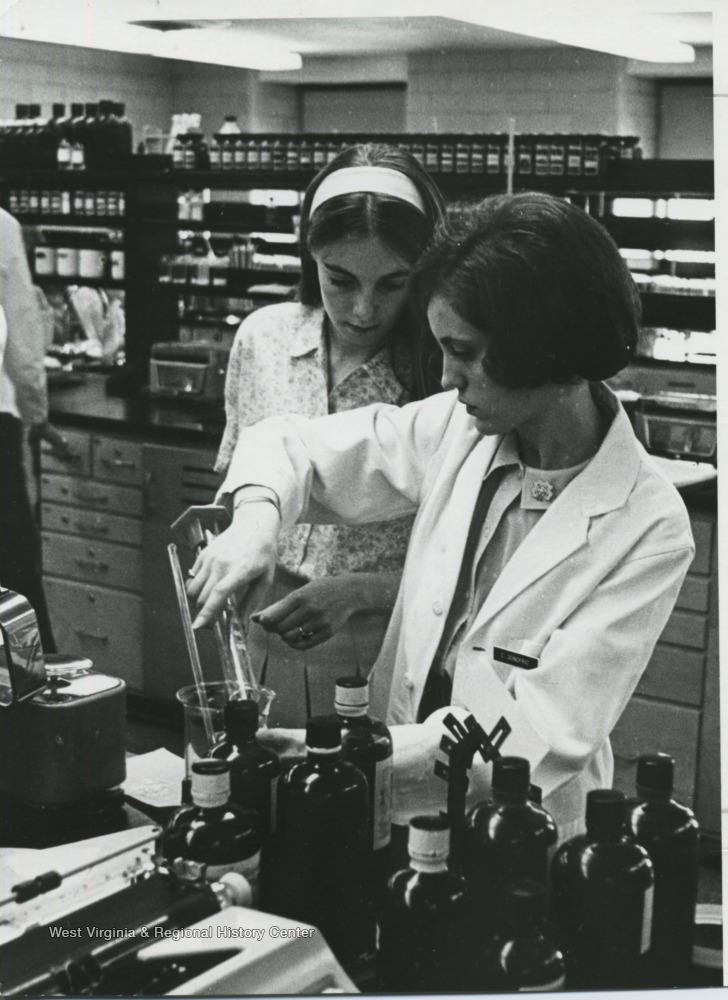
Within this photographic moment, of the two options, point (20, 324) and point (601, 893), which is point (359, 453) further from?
point (20, 324)

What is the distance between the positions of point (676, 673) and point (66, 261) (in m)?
2.73

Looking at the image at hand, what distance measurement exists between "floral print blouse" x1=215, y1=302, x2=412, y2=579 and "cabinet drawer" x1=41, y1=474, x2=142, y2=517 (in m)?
1.64

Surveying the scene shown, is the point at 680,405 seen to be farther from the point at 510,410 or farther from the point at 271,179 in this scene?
the point at 510,410

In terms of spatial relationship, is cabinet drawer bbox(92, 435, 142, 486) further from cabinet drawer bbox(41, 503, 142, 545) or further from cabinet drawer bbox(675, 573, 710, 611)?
cabinet drawer bbox(675, 573, 710, 611)

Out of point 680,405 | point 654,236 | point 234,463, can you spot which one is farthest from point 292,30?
point 654,236

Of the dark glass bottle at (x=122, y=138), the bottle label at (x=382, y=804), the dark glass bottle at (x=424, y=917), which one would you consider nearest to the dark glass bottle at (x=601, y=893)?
the dark glass bottle at (x=424, y=917)

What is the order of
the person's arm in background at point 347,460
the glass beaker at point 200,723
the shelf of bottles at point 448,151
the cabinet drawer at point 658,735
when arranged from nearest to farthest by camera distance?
the glass beaker at point 200,723, the person's arm in background at point 347,460, the cabinet drawer at point 658,735, the shelf of bottles at point 448,151

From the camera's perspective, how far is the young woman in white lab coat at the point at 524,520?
1761 mm

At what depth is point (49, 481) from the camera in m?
4.05

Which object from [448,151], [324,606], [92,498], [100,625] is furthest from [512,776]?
[448,151]

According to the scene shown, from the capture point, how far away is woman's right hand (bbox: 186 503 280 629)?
5.87 ft

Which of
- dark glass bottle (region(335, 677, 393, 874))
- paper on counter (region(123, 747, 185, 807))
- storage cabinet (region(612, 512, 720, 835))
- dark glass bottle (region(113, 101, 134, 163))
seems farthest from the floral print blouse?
dark glass bottle (region(113, 101, 134, 163))

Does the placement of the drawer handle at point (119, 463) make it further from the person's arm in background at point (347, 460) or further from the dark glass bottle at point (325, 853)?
the dark glass bottle at point (325, 853)

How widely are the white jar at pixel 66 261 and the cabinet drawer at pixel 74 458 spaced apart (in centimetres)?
75
